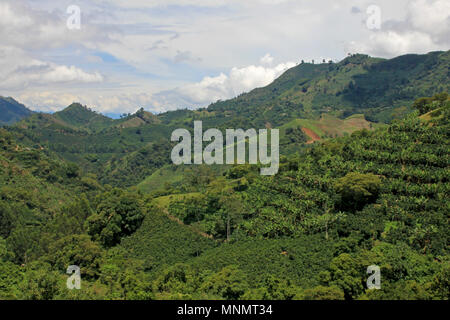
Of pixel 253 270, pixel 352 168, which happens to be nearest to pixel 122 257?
pixel 253 270

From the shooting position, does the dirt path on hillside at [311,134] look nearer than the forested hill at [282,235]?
No

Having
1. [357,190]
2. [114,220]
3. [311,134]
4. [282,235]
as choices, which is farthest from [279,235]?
[311,134]

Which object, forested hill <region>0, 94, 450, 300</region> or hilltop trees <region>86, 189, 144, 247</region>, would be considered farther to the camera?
hilltop trees <region>86, 189, 144, 247</region>

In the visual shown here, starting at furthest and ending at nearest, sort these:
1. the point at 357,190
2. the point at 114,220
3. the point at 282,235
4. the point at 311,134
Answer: the point at 311,134, the point at 114,220, the point at 282,235, the point at 357,190

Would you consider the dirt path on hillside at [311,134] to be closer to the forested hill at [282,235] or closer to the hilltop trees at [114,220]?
the forested hill at [282,235]

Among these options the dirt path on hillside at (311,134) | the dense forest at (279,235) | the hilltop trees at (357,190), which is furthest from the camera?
the dirt path on hillside at (311,134)

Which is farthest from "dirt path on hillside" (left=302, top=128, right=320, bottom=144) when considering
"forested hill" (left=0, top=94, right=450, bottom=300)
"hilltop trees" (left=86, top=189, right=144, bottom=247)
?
"hilltop trees" (left=86, top=189, right=144, bottom=247)

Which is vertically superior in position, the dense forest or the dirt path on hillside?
the dirt path on hillside

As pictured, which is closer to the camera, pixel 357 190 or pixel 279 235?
pixel 357 190

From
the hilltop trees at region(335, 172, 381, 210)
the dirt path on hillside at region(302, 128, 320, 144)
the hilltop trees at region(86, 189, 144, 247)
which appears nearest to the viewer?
the hilltop trees at region(335, 172, 381, 210)

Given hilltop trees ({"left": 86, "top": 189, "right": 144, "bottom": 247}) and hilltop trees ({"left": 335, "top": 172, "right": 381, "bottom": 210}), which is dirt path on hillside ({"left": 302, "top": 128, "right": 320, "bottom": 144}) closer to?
hilltop trees ({"left": 335, "top": 172, "right": 381, "bottom": 210})

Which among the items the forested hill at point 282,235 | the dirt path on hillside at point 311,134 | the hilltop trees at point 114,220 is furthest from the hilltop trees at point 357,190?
the dirt path on hillside at point 311,134

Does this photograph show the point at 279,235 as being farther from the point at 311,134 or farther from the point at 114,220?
the point at 311,134

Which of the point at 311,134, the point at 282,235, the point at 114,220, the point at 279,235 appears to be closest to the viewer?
the point at 282,235
